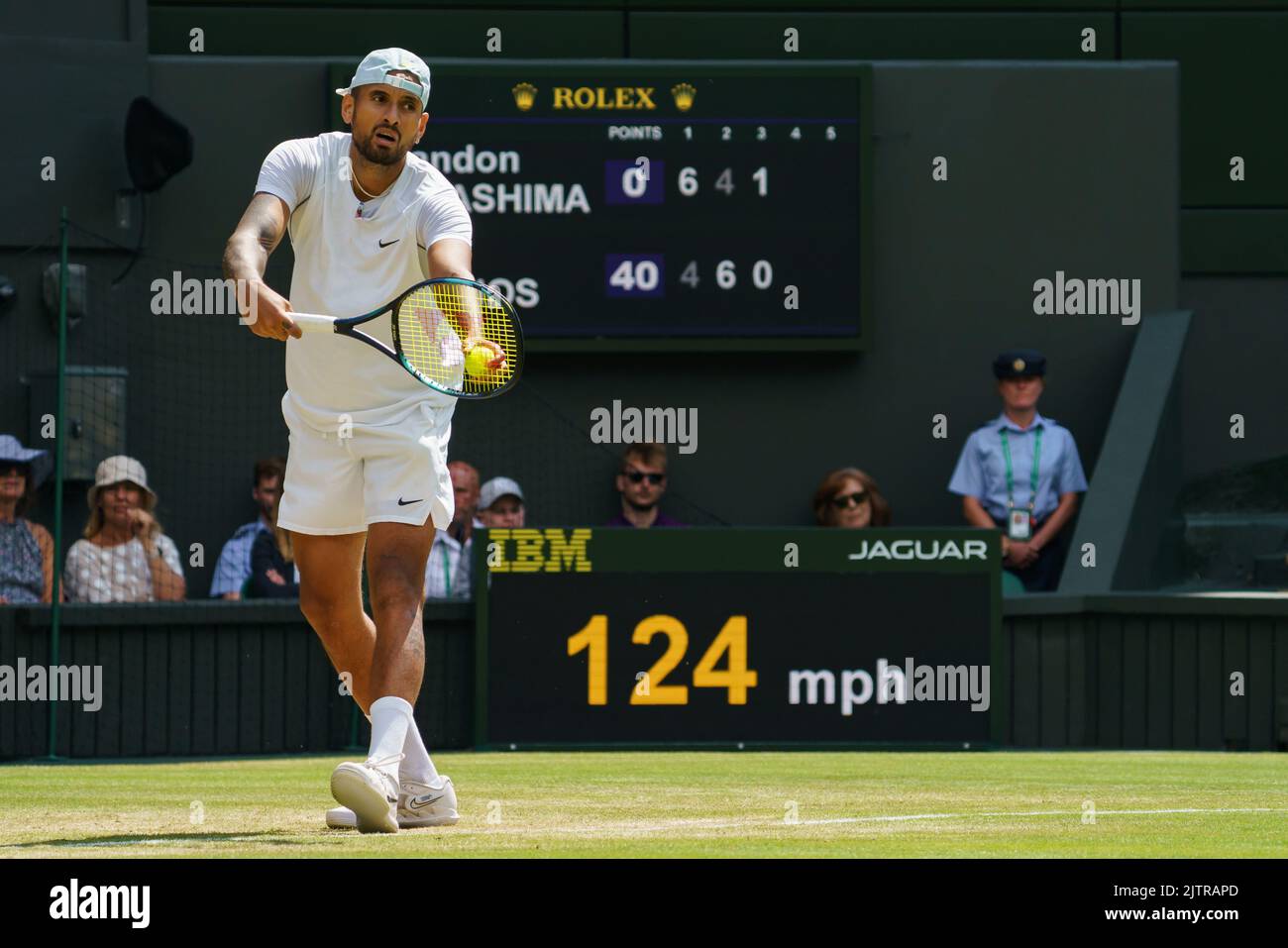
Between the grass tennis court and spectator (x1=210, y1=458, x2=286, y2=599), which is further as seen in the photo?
spectator (x1=210, y1=458, x2=286, y2=599)

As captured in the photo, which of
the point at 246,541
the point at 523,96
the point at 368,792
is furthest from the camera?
the point at 523,96

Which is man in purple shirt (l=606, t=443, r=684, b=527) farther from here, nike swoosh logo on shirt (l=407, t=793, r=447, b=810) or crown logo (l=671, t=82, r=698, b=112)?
nike swoosh logo on shirt (l=407, t=793, r=447, b=810)

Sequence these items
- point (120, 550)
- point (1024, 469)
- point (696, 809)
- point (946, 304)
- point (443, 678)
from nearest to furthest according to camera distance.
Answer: point (696, 809)
point (443, 678)
point (120, 550)
point (1024, 469)
point (946, 304)

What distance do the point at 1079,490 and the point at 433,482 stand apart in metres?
7.39

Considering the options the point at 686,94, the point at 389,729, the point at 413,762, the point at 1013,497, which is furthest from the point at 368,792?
the point at 686,94

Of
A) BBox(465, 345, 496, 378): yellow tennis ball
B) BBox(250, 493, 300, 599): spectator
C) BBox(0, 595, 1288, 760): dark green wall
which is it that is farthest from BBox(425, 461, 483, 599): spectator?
BBox(465, 345, 496, 378): yellow tennis ball

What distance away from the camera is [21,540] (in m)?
11.8

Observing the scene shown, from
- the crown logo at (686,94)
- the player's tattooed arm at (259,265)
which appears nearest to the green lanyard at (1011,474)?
the crown logo at (686,94)

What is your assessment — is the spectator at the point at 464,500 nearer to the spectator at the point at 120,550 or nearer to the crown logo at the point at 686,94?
the spectator at the point at 120,550

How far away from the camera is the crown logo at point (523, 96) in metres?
13.4

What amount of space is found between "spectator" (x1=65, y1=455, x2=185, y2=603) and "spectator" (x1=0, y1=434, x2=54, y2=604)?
0.15 metres

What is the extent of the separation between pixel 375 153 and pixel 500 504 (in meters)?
5.88

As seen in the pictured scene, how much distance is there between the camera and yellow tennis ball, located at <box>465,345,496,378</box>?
21.7 ft

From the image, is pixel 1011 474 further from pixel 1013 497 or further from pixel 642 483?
pixel 642 483
